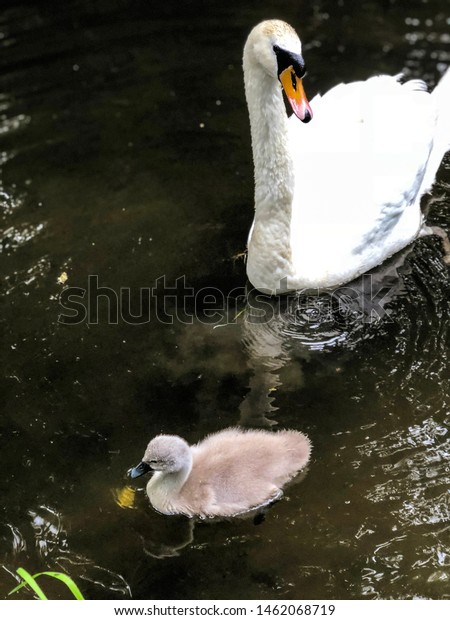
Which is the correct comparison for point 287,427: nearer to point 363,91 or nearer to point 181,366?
point 181,366

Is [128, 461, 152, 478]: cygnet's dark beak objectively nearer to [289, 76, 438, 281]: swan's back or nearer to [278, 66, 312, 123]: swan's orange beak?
[289, 76, 438, 281]: swan's back

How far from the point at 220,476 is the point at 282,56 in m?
1.94

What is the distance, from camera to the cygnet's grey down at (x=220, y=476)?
3.78 m

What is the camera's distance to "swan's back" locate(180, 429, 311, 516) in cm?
379

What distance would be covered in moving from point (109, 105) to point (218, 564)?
4058 millimetres

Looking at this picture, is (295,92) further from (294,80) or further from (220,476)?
(220,476)

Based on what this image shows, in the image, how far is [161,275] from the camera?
5.16 m

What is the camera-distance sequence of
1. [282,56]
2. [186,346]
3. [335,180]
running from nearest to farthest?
[282,56]
[186,346]
[335,180]

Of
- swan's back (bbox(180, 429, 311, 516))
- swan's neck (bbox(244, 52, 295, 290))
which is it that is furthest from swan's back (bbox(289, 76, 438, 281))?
swan's back (bbox(180, 429, 311, 516))

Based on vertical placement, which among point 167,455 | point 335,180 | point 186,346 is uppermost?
point 335,180

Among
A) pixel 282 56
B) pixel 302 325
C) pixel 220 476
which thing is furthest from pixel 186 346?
pixel 282 56

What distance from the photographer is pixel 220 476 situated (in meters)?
3.82

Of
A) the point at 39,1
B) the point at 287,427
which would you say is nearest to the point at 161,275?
the point at 287,427

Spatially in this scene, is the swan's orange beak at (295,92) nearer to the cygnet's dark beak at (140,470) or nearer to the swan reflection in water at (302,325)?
the swan reflection in water at (302,325)
